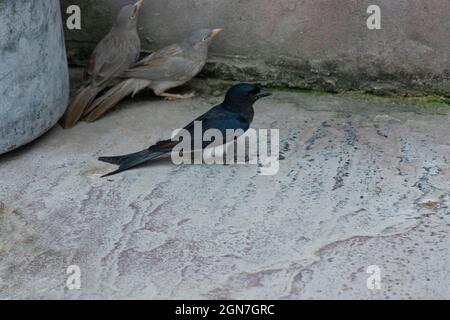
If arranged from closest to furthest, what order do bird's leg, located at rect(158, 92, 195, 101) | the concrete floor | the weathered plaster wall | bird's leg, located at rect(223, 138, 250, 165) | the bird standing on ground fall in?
1. the concrete floor
2. the weathered plaster wall
3. the bird standing on ground
4. bird's leg, located at rect(223, 138, 250, 165)
5. bird's leg, located at rect(158, 92, 195, 101)

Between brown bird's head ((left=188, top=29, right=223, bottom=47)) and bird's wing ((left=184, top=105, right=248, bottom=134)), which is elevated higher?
brown bird's head ((left=188, top=29, right=223, bottom=47))

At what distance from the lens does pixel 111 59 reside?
18.6 ft

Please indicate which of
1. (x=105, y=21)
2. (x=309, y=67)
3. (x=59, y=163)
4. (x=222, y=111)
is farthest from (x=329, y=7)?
(x=59, y=163)

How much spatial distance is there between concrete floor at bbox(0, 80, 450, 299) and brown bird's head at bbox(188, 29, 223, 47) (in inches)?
15.9

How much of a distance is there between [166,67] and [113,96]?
1.18 ft

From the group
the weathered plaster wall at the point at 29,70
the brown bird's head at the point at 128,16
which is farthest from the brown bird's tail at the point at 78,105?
the brown bird's head at the point at 128,16

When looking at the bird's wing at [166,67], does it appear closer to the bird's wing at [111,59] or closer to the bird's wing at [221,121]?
the bird's wing at [111,59]

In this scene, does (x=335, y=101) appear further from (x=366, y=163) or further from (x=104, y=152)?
(x=104, y=152)

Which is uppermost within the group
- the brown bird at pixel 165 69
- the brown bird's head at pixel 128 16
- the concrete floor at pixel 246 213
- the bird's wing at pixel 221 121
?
the brown bird's head at pixel 128 16

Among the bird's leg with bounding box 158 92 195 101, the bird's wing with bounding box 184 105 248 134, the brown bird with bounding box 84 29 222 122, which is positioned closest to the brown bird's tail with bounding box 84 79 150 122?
the brown bird with bounding box 84 29 222 122

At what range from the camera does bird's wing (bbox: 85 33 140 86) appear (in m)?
5.68

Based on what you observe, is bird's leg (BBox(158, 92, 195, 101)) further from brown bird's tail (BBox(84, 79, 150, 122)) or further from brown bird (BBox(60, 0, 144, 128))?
brown bird (BBox(60, 0, 144, 128))

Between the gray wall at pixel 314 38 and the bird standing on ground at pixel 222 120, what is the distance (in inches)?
24.9

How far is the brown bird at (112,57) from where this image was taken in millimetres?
5672
